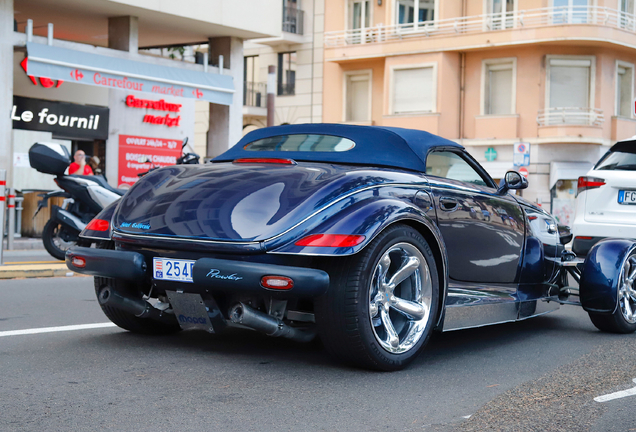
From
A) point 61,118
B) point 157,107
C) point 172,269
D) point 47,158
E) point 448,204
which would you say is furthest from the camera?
point 157,107

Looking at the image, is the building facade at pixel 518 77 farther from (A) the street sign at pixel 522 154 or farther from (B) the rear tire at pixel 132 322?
(B) the rear tire at pixel 132 322

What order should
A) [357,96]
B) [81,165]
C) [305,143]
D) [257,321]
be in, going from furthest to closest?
[357,96]
[81,165]
[305,143]
[257,321]

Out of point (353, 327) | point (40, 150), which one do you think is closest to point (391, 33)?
point (40, 150)

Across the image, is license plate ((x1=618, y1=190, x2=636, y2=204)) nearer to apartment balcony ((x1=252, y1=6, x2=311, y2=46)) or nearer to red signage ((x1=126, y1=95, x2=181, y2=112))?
red signage ((x1=126, y1=95, x2=181, y2=112))

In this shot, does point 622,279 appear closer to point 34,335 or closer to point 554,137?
point 34,335

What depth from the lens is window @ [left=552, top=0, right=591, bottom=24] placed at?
29.3 meters

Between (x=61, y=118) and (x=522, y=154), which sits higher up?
(x=61, y=118)

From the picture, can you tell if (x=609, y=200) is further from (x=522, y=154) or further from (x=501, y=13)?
(x=501, y=13)

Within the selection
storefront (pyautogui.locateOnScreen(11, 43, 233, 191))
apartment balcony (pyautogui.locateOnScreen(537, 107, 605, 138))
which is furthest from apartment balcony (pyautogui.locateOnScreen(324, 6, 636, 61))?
storefront (pyautogui.locateOnScreen(11, 43, 233, 191))

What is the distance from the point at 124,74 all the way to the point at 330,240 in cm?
1406

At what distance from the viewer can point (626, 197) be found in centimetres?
831

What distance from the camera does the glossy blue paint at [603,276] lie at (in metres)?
6.22

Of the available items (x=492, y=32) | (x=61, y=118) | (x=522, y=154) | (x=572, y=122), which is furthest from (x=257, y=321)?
(x=492, y=32)

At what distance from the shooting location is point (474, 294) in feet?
17.4
